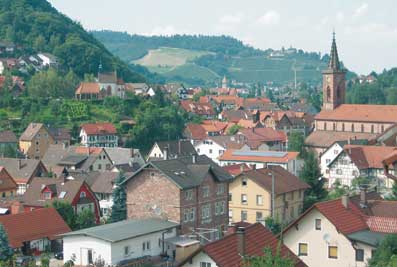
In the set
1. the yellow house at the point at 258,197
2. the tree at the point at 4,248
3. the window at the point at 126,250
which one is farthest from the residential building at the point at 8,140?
the window at the point at 126,250

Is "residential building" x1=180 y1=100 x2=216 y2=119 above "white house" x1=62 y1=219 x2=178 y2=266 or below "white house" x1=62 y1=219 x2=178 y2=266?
above

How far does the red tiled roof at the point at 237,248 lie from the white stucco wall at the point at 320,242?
1.00 m

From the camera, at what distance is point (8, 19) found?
132 meters

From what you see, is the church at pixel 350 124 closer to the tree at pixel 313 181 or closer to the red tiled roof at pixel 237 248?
the tree at pixel 313 181

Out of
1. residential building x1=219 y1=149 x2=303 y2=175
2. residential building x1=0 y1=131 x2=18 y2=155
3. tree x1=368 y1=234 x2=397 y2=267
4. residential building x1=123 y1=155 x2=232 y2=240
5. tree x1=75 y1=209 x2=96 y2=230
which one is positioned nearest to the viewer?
tree x1=368 y1=234 x2=397 y2=267

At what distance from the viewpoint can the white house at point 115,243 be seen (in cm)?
3059

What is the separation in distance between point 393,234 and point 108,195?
2626 cm

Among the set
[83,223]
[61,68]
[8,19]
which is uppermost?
[8,19]

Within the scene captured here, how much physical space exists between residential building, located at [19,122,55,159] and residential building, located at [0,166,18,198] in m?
23.4

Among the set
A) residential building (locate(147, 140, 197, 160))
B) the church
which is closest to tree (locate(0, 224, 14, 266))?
residential building (locate(147, 140, 197, 160))

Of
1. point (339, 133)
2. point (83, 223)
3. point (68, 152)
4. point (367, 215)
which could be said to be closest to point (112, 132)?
point (68, 152)

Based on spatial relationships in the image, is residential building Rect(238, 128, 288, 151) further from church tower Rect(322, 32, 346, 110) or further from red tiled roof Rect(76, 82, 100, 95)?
red tiled roof Rect(76, 82, 100, 95)

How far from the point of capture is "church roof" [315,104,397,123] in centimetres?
8050

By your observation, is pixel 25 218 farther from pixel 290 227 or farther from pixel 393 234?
pixel 393 234
